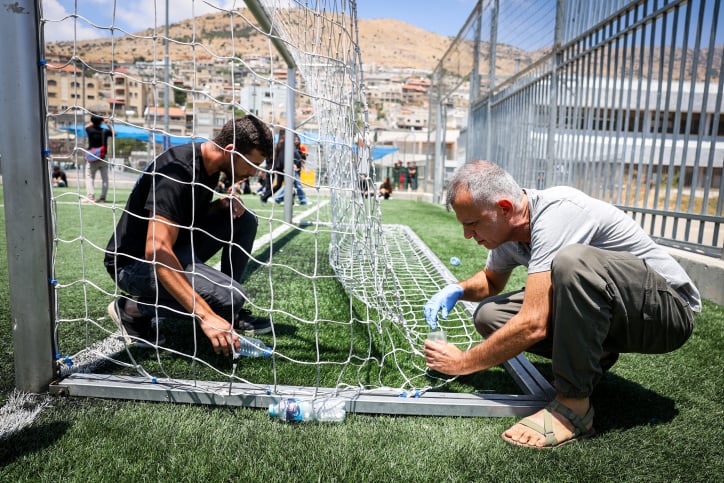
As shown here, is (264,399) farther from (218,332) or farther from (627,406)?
(627,406)

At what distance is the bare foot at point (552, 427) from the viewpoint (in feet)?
5.55

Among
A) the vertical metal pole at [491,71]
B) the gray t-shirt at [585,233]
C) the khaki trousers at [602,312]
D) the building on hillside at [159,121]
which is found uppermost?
the vertical metal pole at [491,71]

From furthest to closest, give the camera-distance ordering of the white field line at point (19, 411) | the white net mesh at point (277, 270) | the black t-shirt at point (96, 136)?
1. the black t-shirt at point (96, 136)
2. the white net mesh at point (277, 270)
3. the white field line at point (19, 411)

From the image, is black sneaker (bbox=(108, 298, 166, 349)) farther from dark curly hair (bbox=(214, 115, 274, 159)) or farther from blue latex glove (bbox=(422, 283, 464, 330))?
blue latex glove (bbox=(422, 283, 464, 330))

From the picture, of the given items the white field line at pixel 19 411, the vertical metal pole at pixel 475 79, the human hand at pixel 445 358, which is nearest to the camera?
the white field line at pixel 19 411

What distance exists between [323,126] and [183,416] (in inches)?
106

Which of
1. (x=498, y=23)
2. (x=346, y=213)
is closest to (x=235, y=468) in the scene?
(x=346, y=213)

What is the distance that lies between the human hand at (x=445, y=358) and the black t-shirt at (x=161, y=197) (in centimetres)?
116

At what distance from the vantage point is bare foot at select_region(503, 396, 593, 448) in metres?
1.69

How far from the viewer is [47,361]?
6.18 ft

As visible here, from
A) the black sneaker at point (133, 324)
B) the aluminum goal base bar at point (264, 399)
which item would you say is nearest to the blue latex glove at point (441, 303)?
the aluminum goal base bar at point (264, 399)

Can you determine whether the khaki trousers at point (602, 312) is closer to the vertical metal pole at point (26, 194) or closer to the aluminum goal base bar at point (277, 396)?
the aluminum goal base bar at point (277, 396)

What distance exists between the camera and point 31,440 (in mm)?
1568

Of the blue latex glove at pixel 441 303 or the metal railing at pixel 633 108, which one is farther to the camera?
the metal railing at pixel 633 108
